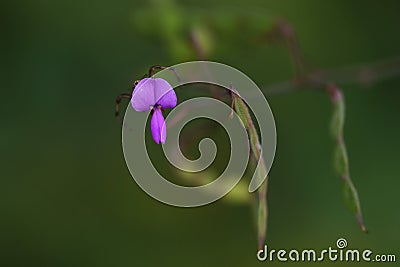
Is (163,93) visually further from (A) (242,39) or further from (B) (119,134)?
(B) (119,134)

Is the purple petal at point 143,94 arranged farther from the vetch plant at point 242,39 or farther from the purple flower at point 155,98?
the vetch plant at point 242,39

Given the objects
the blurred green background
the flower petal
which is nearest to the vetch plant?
the blurred green background

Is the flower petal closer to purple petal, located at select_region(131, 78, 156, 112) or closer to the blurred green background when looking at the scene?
purple petal, located at select_region(131, 78, 156, 112)

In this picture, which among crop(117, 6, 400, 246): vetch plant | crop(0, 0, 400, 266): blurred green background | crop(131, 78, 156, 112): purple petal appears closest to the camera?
crop(131, 78, 156, 112): purple petal

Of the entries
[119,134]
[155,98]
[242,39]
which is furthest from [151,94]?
[119,134]

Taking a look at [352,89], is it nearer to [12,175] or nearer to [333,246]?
[333,246]

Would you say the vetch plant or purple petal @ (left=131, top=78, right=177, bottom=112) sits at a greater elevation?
the vetch plant

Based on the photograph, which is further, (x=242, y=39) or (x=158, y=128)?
(x=242, y=39)

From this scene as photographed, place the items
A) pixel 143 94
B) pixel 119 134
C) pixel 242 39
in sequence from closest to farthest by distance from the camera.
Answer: pixel 143 94 → pixel 242 39 → pixel 119 134
